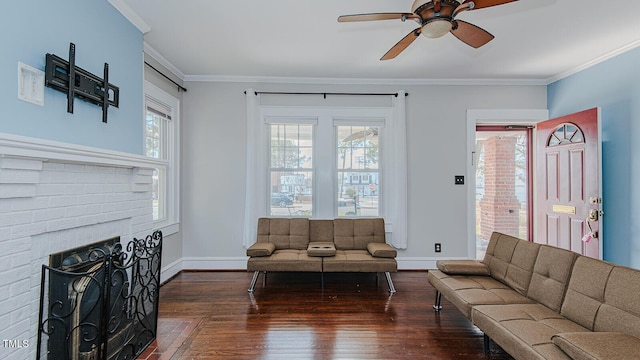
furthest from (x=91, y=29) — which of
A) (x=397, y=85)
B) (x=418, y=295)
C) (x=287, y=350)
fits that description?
(x=418, y=295)

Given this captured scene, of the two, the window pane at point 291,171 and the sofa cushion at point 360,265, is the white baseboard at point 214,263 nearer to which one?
the window pane at point 291,171

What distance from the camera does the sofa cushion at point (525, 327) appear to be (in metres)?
1.53

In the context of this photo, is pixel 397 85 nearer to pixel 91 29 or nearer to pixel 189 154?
pixel 189 154

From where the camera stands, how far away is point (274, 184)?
4.10 meters

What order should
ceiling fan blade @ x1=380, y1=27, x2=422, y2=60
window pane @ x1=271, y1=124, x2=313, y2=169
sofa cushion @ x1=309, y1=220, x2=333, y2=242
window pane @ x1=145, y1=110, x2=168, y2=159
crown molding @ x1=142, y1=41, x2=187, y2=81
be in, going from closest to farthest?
1. ceiling fan blade @ x1=380, y1=27, x2=422, y2=60
2. crown molding @ x1=142, y1=41, x2=187, y2=81
3. window pane @ x1=145, y1=110, x2=168, y2=159
4. sofa cushion @ x1=309, y1=220, x2=333, y2=242
5. window pane @ x1=271, y1=124, x2=313, y2=169

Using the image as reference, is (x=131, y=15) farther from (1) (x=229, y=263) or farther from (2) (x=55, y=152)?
(1) (x=229, y=263)

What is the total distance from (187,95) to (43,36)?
234 cm

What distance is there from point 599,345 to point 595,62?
3.49 m

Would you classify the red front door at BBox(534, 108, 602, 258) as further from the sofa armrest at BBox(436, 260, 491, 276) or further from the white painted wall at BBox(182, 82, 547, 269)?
the sofa armrest at BBox(436, 260, 491, 276)

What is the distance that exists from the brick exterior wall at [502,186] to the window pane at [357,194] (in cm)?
236

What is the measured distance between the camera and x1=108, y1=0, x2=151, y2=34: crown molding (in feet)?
7.51

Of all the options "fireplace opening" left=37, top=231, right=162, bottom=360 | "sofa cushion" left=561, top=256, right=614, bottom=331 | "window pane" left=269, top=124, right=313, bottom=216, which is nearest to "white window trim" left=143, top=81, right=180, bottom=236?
"window pane" left=269, top=124, right=313, bottom=216

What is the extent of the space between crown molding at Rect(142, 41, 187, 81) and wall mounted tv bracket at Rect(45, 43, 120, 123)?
0.99 metres

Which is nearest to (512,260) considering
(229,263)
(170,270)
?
(229,263)
